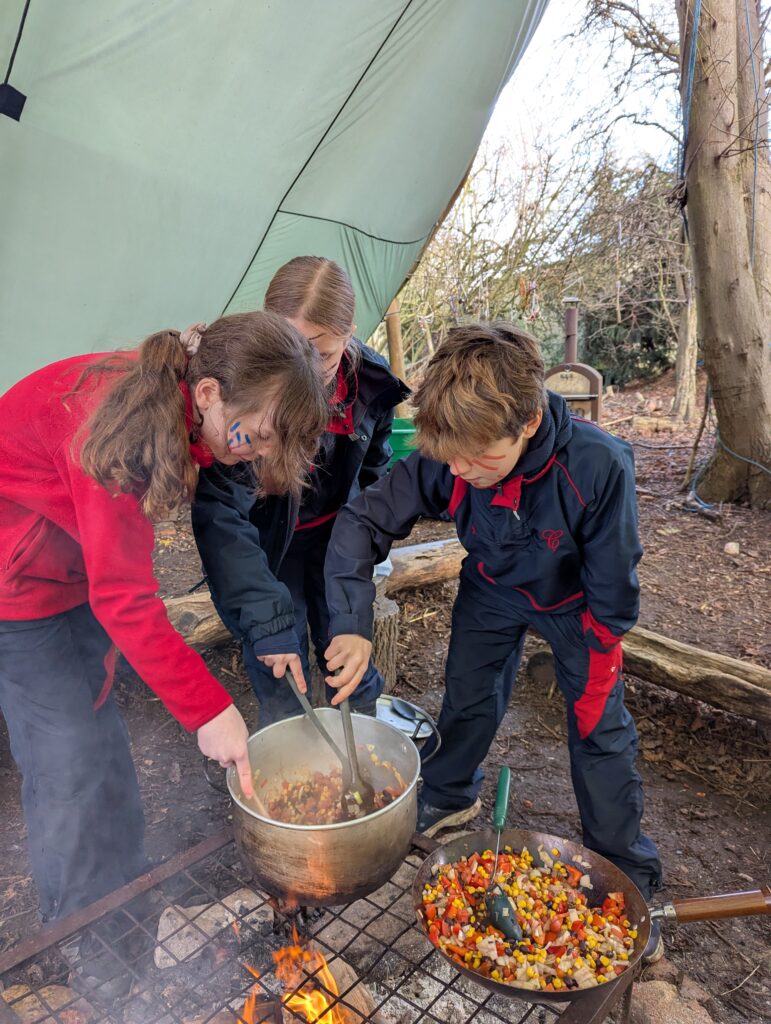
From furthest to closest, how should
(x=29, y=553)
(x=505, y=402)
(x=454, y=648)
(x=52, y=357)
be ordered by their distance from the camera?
(x=52, y=357) < (x=454, y=648) < (x=505, y=402) < (x=29, y=553)

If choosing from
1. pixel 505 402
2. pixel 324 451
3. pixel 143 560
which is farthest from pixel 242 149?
pixel 143 560

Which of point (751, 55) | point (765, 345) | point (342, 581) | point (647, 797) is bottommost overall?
point (647, 797)

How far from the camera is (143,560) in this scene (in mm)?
1459

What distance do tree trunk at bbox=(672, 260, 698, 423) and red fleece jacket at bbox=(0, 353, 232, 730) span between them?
10.0 meters

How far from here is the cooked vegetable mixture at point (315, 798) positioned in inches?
61.7

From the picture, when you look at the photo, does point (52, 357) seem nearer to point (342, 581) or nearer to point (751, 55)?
point (342, 581)

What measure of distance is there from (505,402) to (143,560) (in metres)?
0.89

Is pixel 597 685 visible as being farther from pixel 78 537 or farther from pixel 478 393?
pixel 78 537

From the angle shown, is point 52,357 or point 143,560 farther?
point 52,357

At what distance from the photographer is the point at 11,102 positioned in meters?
2.71

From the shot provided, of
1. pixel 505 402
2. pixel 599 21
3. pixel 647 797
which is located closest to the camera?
pixel 505 402

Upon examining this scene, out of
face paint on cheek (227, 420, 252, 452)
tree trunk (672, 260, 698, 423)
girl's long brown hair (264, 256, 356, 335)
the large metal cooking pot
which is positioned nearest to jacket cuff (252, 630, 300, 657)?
the large metal cooking pot

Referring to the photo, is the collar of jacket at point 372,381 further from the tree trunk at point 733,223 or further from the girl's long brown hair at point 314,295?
the tree trunk at point 733,223

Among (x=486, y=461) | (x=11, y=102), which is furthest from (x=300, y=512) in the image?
(x=11, y=102)
